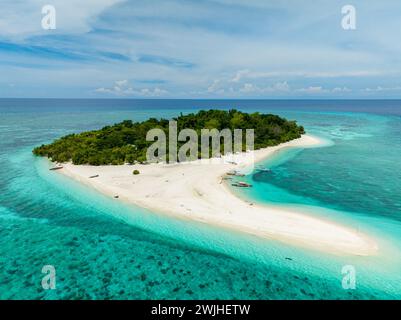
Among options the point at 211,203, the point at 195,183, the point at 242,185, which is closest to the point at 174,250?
the point at 211,203

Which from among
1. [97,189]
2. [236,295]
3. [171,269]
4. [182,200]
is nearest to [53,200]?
→ [97,189]

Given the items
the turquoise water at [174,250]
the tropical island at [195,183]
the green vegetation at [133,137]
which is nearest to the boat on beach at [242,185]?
the tropical island at [195,183]

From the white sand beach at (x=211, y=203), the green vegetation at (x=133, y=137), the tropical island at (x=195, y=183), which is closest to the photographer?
the white sand beach at (x=211, y=203)

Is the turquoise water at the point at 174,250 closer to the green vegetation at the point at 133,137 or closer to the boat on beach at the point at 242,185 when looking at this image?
the boat on beach at the point at 242,185

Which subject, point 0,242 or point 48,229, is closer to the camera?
point 0,242

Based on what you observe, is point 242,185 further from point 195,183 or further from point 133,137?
point 133,137

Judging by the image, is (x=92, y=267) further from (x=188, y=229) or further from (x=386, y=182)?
(x=386, y=182)

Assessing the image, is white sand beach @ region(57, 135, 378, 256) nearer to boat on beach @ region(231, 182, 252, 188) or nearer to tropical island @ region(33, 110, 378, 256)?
tropical island @ region(33, 110, 378, 256)
